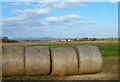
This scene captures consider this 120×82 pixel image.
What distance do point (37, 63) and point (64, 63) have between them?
1.12 metres

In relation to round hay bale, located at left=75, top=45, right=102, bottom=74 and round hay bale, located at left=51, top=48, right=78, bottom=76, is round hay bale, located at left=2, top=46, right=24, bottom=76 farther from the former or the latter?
round hay bale, located at left=75, top=45, right=102, bottom=74

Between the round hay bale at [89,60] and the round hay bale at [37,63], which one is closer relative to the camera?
the round hay bale at [37,63]

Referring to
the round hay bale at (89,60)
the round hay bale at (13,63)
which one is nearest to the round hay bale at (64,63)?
the round hay bale at (89,60)

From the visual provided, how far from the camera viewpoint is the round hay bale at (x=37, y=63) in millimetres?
14102

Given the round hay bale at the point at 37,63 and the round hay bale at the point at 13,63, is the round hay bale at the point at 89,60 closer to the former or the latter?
the round hay bale at the point at 37,63

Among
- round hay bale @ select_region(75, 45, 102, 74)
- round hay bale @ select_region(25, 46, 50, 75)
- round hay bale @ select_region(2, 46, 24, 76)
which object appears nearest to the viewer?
round hay bale @ select_region(2, 46, 24, 76)

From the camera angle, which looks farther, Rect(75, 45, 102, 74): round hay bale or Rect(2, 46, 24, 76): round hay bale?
Rect(75, 45, 102, 74): round hay bale

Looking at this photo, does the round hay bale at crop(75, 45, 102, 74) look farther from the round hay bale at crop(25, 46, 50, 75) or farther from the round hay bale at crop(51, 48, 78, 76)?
the round hay bale at crop(25, 46, 50, 75)

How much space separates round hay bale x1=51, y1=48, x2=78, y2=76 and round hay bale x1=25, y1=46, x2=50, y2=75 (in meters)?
0.29

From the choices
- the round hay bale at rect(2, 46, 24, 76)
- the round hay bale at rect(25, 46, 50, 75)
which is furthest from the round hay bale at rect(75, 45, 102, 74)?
the round hay bale at rect(2, 46, 24, 76)

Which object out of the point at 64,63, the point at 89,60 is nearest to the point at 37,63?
the point at 64,63

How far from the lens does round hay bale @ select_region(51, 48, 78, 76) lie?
46.5ft

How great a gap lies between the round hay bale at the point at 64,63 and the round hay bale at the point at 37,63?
0.29m

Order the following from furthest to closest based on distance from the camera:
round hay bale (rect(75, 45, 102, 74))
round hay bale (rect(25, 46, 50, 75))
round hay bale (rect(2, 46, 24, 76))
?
round hay bale (rect(75, 45, 102, 74))
round hay bale (rect(25, 46, 50, 75))
round hay bale (rect(2, 46, 24, 76))
